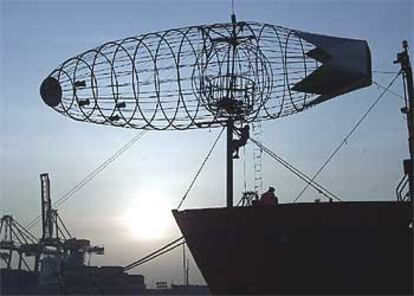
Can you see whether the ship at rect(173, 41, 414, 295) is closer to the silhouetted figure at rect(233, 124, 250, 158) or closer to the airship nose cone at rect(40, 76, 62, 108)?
the silhouetted figure at rect(233, 124, 250, 158)

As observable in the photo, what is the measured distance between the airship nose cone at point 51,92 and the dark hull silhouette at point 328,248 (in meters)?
6.88

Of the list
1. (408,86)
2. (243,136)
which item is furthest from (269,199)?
(408,86)

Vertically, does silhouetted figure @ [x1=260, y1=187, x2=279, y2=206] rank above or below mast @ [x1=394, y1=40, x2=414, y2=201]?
below

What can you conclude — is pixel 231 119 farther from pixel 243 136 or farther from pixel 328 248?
pixel 328 248

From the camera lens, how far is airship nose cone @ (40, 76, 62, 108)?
21812 mm

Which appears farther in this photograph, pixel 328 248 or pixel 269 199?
pixel 269 199

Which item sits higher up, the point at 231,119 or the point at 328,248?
the point at 231,119

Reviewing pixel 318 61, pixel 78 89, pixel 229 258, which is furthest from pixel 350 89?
pixel 78 89

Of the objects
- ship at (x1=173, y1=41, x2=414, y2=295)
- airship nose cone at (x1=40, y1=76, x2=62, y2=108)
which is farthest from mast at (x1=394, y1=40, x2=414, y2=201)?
airship nose cone at (x1=40, y1=76, x2=62, y2=108)

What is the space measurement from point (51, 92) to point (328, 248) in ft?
32.4

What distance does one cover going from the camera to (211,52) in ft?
69.0

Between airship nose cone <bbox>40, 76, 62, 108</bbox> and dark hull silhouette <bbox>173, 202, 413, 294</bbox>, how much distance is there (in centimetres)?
688

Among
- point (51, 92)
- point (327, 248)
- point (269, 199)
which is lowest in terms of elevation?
point (327, 248)

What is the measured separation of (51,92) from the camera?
21.9m
